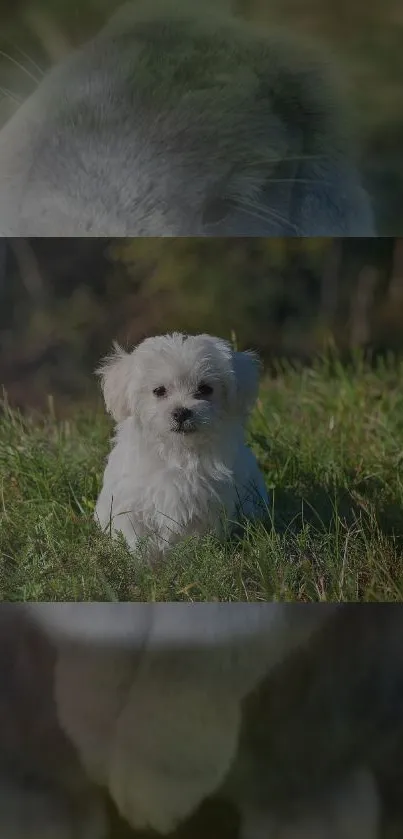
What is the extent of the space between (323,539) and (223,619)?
43 cm

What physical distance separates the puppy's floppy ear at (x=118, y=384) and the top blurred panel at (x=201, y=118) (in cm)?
48

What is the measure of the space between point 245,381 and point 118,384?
0.36 m

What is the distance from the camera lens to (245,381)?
11.0 ft

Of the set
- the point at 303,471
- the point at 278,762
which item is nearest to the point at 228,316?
the point at 303,471

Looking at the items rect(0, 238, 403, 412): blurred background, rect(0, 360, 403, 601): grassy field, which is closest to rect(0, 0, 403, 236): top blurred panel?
rect(0, 360, 403, 601): grassy field

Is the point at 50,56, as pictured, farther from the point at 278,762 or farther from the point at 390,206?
the point at 278,762

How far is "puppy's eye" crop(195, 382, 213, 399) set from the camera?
3312mm

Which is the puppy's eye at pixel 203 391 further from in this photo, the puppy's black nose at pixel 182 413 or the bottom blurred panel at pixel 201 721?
the bottom blurred panel at pixel 201 721

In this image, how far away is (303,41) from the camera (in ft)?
9.29

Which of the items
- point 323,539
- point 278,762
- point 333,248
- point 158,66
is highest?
point 158,66

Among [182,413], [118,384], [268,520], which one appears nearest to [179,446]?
[182,413]

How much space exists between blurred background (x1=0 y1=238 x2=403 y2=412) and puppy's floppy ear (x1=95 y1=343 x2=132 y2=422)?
8.31ft

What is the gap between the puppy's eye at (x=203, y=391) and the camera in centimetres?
331

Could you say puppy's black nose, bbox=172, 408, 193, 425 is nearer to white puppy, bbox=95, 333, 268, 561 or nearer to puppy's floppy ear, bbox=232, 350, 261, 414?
white puppy, bbox=95, 333, 268, 561
